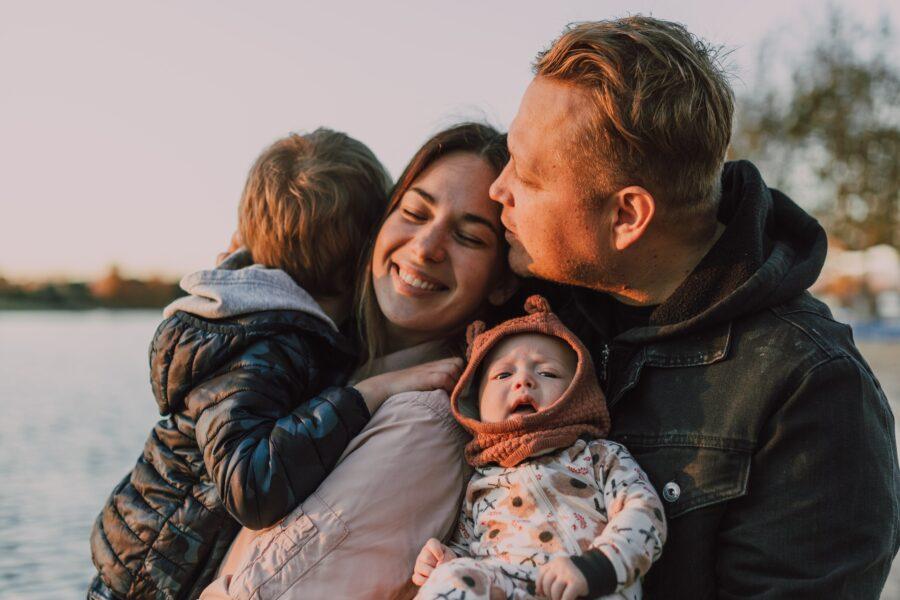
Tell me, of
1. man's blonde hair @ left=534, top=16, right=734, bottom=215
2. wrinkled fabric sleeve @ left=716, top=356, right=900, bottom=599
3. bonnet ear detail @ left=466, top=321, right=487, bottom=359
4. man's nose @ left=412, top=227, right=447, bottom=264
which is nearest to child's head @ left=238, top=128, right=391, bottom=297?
man's nose @ left=412, top=227, right=447, bottom=264

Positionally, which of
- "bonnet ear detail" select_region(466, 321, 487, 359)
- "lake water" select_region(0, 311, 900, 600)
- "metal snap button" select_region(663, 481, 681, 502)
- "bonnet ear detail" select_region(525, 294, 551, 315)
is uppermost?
"bonnet ear detail" select_region(525, 294, 551, 315)

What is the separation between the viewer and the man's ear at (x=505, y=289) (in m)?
3.42

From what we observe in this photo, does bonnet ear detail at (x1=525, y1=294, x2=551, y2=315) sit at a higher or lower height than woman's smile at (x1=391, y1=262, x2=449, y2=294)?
higher

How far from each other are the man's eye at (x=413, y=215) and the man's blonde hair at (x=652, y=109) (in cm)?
66

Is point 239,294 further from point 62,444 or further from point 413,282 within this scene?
point 62,444

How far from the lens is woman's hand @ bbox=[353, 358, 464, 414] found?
2.90 m

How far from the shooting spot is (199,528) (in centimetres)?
283

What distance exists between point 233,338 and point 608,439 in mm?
1267

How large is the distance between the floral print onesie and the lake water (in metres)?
4.69

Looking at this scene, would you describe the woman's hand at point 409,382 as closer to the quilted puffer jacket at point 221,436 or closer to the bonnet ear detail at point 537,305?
the quilted puffer jacket at point 221,436

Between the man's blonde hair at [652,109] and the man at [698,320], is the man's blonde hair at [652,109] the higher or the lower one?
the higher one

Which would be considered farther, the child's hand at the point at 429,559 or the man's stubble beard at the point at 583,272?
the man's stubble beard at the point at 583,272

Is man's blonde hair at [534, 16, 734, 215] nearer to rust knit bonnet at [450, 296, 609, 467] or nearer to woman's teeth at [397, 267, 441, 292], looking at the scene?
rust knit bonnet at [450, 296, 609, 467]

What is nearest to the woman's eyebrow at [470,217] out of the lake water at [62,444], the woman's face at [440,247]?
the woman's face at [440,247]
